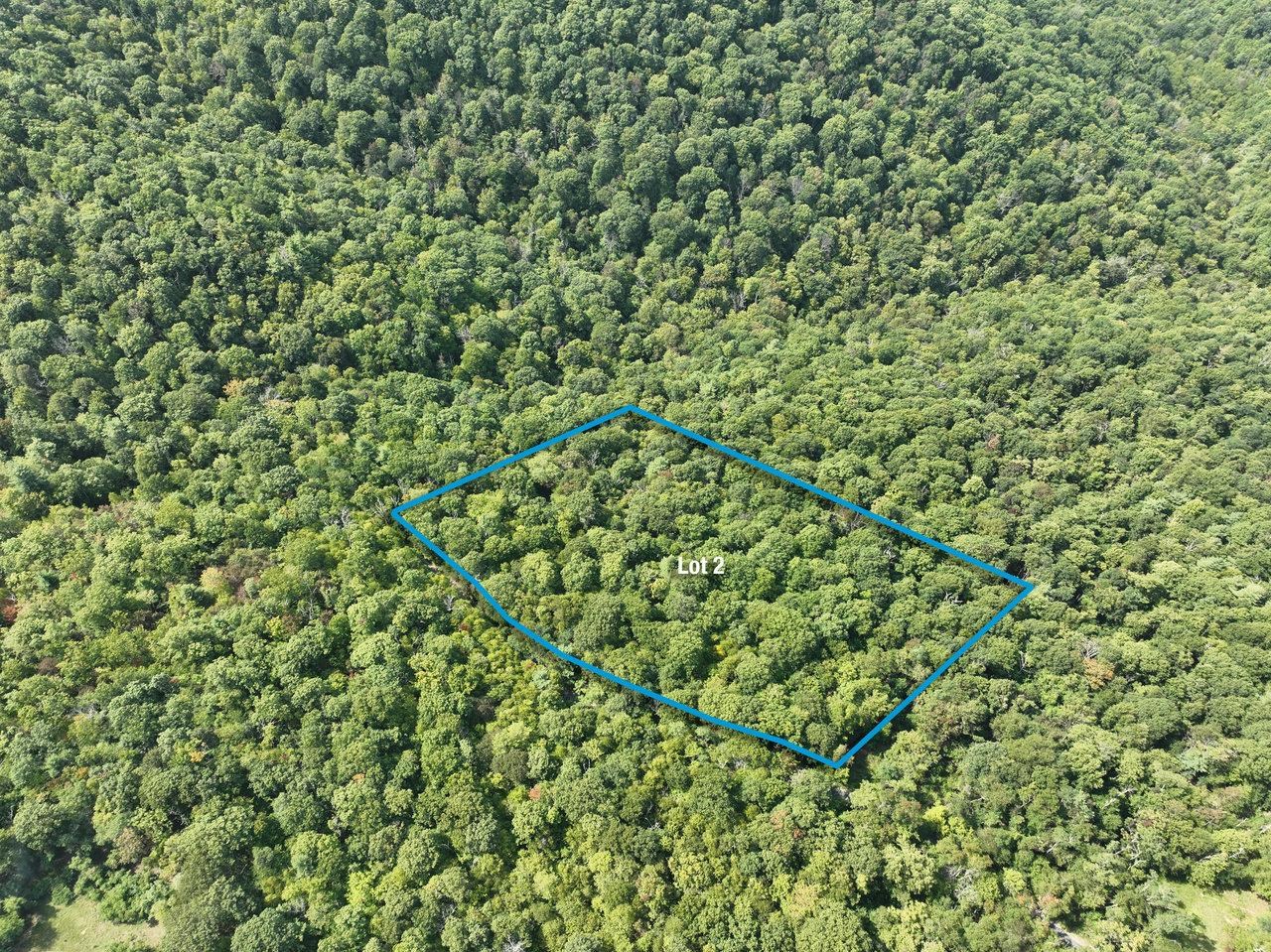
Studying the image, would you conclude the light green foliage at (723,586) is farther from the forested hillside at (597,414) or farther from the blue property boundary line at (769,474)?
the forested hillside at (597,414)

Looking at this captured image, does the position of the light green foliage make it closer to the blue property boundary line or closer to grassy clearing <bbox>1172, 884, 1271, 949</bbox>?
the blue property boundary line

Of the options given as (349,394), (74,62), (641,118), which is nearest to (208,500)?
(349,394)

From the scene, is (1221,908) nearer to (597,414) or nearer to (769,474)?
(769,474)

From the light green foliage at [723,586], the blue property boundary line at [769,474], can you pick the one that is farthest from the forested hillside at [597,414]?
the light green foliage at [723,586]

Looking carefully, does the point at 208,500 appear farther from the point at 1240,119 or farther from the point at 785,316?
the point at 1240,119

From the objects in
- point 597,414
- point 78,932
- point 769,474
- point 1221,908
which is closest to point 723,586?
point 769,474

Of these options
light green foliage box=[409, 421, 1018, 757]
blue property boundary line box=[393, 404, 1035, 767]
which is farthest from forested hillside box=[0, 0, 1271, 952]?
light green foliage box=[409, 421, 1018, 757]
